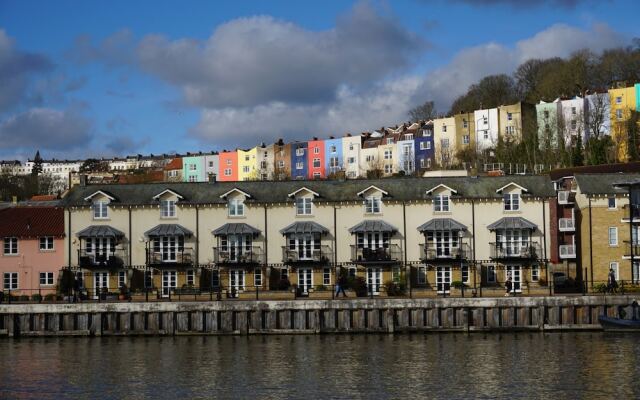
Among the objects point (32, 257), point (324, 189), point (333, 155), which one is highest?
point (333, 155)

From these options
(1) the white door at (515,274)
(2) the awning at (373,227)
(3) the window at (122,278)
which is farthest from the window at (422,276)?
(3) the window at (122,278)

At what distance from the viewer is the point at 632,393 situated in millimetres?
41031

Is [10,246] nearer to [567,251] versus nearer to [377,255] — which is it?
[377,255]

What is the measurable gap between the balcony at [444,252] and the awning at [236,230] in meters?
11.4

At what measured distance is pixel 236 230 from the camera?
2739 inches

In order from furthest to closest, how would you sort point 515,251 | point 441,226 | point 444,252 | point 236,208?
point 236,208 < point 444,252 < point 515,251 < point 441,226

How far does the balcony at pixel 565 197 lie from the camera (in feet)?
238

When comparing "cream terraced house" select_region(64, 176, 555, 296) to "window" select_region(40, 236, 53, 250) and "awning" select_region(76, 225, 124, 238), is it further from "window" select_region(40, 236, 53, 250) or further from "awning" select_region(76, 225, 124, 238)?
"window" select_region(40, 236, 53, 250)

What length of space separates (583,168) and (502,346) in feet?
141

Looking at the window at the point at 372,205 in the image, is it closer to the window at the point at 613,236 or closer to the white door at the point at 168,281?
the white door at the point at 168,281

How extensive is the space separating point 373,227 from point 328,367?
2193cm

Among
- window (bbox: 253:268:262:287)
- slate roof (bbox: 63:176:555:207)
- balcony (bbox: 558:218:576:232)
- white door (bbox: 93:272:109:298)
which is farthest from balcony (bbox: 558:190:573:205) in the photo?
white door (bbox: 93:272:109:298)

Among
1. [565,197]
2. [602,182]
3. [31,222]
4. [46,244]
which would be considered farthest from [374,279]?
[31,222]

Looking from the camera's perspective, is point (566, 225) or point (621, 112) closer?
point (566, 225)
